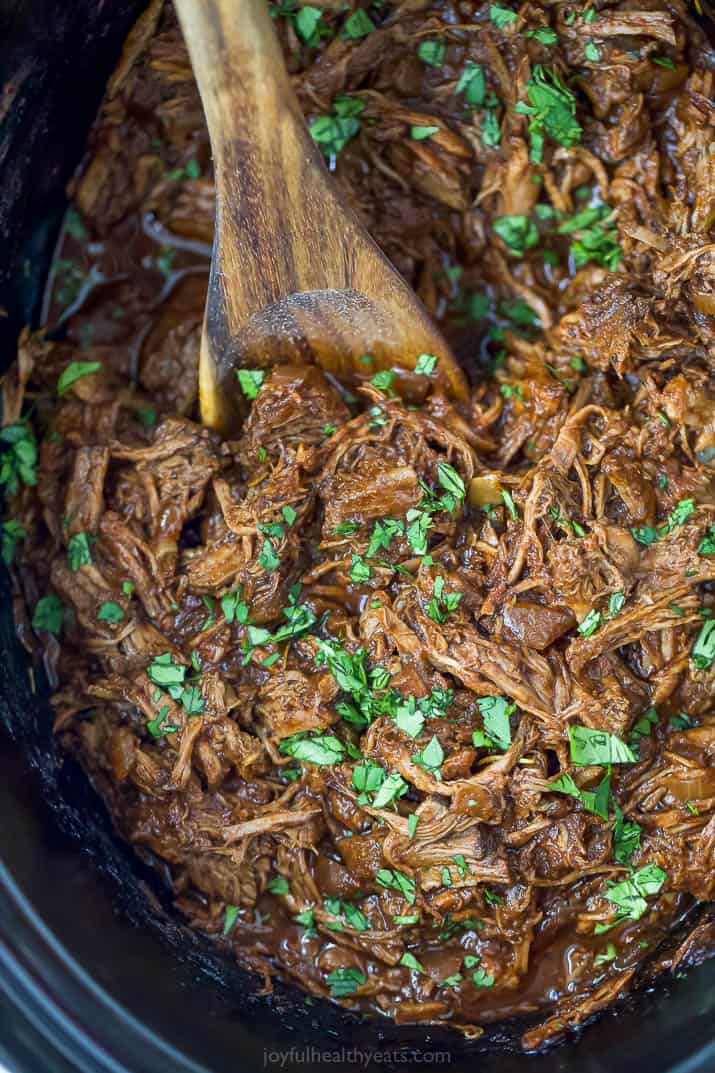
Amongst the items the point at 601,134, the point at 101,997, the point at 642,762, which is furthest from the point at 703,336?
the point at 101,997

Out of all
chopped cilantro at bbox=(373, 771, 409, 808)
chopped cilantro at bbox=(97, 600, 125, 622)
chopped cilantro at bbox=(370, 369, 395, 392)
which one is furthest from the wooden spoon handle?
chopped cilantro at bbox=(373, 771, 409, 808)

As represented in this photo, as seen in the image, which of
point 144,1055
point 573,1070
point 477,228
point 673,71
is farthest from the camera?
point 477,228

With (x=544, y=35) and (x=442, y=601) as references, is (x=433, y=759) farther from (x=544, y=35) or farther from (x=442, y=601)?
(x=544, y=35)

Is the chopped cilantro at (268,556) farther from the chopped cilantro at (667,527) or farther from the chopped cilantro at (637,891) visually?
the chopped cilantro at (637,891)

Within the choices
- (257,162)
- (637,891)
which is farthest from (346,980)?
(257,162)

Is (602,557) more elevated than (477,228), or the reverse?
(477,228)

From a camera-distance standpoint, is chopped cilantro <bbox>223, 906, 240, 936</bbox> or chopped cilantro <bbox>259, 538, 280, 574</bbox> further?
chopped cilantro <bbox>223, 906, 240, 936</bbox>

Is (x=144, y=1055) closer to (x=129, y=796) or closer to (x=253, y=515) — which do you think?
(x=129, y=796)

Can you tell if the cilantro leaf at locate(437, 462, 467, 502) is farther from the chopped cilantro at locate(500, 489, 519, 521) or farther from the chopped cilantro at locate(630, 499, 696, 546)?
the chopped cilantro at locate(630, 499, 696, 546)
